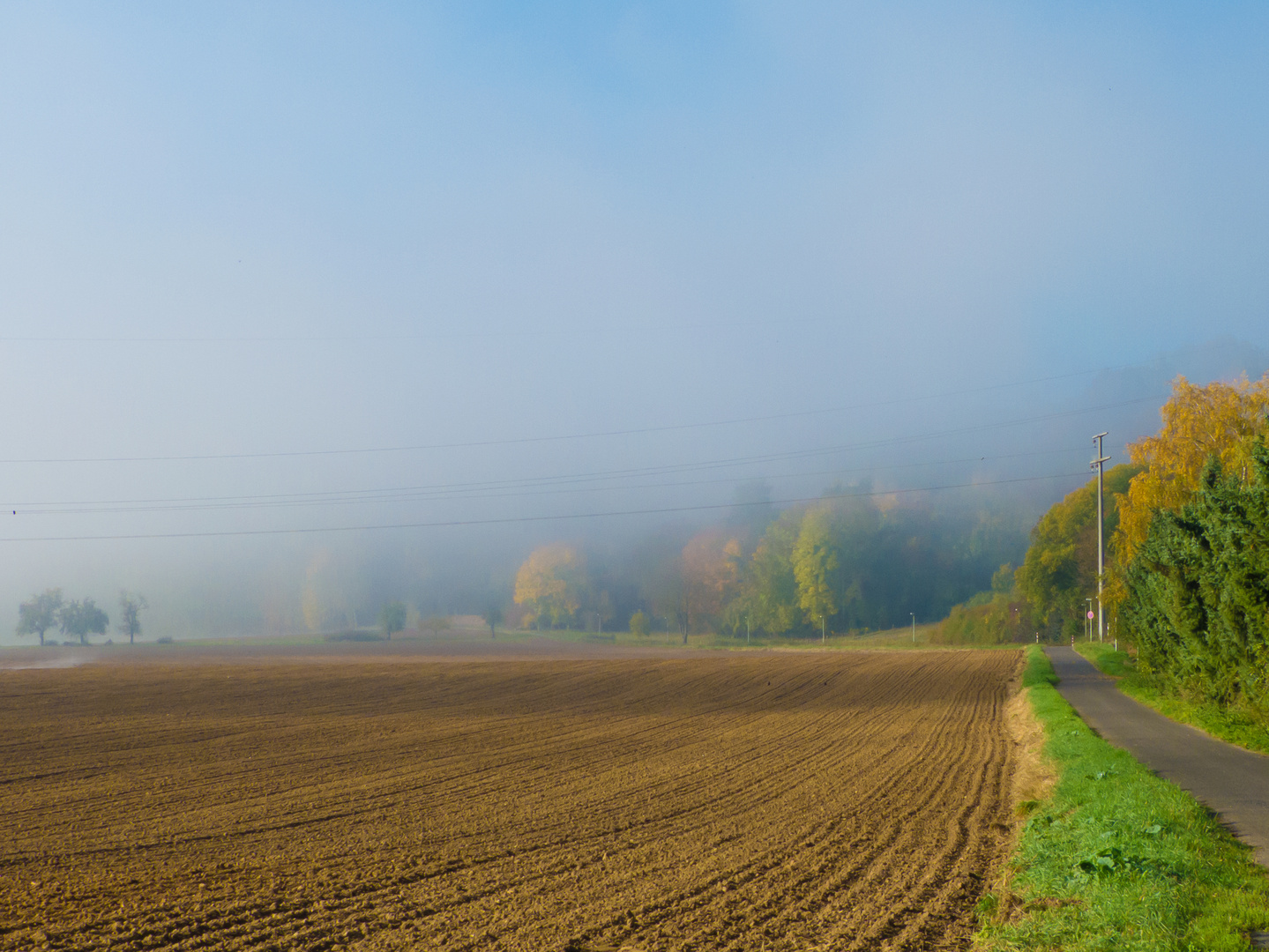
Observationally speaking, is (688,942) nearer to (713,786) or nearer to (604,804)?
(604,804)

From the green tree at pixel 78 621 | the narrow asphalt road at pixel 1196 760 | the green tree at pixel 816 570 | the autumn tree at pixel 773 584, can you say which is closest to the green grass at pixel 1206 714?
the narrow asphalt road at pixel 1196 760

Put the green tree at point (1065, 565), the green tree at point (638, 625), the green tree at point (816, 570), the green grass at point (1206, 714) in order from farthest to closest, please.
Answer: the green tree at point (638, 625) → the green tree at point (816, 570) → the green tree at point (1065, 565) → the green grass at point (1206, 714)

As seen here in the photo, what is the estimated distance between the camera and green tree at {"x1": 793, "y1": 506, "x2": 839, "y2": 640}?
89.8m

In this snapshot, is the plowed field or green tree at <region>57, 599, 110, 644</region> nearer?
the plowed field

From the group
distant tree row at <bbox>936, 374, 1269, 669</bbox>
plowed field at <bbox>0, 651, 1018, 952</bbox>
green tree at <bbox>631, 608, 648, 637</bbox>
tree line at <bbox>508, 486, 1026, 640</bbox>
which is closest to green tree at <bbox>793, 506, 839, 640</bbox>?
tree line at <bbox>508, 486, 1026, 640</bbox>

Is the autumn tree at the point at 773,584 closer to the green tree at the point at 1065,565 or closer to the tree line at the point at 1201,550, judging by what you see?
the green tree at the point at 1065,565

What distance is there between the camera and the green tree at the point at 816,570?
3536 inches

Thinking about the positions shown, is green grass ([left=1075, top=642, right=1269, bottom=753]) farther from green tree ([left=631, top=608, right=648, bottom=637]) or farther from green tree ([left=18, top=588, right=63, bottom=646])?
green tree ([left=18, top=588, right=63, bottom=646])

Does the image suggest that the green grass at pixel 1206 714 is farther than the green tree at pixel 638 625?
No

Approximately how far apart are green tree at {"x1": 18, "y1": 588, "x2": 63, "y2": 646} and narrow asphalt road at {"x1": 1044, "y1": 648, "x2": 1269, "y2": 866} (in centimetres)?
14595

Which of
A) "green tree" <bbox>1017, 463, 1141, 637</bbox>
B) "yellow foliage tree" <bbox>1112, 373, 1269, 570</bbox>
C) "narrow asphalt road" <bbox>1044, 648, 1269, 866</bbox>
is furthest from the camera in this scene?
"green tree" <bbox>1017, 463, 1141, 637</bbox>

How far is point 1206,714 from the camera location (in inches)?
751

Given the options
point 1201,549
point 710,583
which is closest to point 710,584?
point 710,583

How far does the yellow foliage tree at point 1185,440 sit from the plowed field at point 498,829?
18.6 metres
